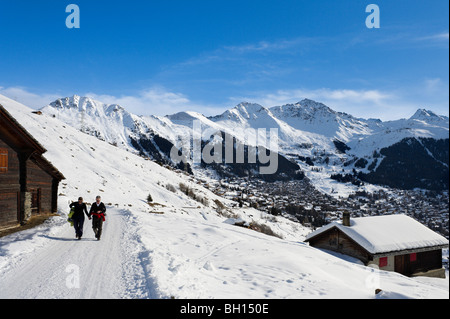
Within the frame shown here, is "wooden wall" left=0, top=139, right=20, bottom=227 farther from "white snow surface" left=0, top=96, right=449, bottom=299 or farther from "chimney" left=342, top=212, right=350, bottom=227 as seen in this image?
Answer: "chimney" left=342, top=212, right=350, bottom=227

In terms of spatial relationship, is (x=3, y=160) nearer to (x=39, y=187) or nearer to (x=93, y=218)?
(x=39, y=187)

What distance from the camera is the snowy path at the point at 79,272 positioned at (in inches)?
321

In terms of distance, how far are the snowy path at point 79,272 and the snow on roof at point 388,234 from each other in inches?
874

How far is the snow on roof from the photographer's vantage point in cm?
2730

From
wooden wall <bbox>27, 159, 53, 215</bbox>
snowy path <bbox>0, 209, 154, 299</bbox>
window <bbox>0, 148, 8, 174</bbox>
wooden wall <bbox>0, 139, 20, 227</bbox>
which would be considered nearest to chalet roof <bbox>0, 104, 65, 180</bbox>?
wooden wall <bbox>0, 139, 20, 227</bbox>

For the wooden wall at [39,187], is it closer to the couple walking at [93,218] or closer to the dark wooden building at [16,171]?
Result: the dark wooden building at [16,171]

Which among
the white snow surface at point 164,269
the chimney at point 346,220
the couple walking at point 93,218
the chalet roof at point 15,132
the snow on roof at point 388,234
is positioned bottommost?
the snow on roof at point 388,234

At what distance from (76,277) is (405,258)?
31.2 meters

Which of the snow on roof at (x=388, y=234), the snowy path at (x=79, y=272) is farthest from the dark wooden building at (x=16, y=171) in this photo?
the snow on roof at (x=388, y=234)

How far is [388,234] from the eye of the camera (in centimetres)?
2917
